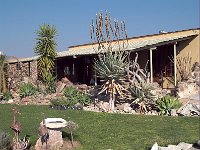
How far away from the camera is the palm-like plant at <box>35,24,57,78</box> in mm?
23453

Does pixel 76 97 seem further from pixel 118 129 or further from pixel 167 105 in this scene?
pixel 118 129

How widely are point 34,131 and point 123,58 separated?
6.92 meters

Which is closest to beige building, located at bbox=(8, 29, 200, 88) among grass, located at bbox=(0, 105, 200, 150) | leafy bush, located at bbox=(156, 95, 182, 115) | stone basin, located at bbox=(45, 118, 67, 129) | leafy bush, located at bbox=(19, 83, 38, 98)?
leafy bush, located at bbox=(156, 95, 182, 115)

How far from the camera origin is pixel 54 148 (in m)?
9.48

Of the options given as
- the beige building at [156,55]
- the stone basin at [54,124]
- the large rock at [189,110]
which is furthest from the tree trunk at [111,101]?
the stone basin at [54,124]

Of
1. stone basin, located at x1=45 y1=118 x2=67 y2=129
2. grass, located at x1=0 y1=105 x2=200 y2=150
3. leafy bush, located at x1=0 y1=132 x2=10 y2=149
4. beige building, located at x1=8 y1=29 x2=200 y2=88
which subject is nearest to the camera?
stone basin, located at x1=45 y1=118 x2=67 y2=129

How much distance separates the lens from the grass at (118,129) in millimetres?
10117

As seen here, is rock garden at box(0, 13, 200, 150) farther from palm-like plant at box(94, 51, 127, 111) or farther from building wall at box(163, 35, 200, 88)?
building wall at box(163, 35, 200, 88)

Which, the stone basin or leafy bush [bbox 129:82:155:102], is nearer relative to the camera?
the stone basin

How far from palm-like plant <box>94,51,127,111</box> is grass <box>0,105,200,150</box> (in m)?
1.98

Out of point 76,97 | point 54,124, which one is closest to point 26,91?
point 76,97

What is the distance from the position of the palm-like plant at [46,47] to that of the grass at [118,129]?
752 cm

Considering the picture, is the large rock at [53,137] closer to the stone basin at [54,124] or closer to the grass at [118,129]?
the stone basin at [54,124]

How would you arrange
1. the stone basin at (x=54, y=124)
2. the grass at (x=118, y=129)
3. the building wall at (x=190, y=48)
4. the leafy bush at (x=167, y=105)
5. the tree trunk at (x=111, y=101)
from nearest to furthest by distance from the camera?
the stone basin at (x=54, y=124), the grass at (x=118, y=129), the leafy bush at (x=167, y=105), the tree trunk at (x=111, y=101), the building wall at (x=190, y=48)
